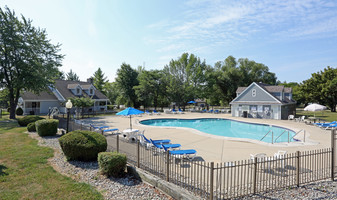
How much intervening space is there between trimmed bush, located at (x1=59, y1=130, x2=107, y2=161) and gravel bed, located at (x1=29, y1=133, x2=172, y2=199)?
33 cm

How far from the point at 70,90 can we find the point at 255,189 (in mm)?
40543

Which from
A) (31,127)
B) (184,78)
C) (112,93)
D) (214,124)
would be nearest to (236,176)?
(31,127)

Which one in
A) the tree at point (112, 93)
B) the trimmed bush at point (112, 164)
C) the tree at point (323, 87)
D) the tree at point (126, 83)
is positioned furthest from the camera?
the tree at point (112, 93)

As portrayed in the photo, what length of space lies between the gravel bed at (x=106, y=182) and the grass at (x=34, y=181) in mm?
329

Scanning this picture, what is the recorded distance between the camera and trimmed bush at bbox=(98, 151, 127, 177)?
6.98 meters

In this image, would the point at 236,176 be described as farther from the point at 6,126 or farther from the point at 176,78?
the point at 176,78

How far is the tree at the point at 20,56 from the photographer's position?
23656mm

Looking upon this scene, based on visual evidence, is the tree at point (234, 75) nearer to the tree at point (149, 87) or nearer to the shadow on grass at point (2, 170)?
the tree at point (149, 87)

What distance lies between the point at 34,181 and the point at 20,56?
86.3 feet

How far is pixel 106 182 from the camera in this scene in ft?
22.1

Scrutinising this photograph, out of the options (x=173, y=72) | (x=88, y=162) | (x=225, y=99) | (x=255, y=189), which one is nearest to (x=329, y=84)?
(x=225, y=99)

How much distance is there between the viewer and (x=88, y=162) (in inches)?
345

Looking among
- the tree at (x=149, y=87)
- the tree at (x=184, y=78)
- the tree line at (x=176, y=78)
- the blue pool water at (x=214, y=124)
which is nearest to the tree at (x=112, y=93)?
the tree line at (x=176, y=78)

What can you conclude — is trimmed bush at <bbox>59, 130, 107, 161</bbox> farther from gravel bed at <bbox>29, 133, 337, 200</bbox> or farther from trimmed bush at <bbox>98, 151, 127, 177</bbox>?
trimmed bush at <bbox>98, 151, 127, 177</bbox>
